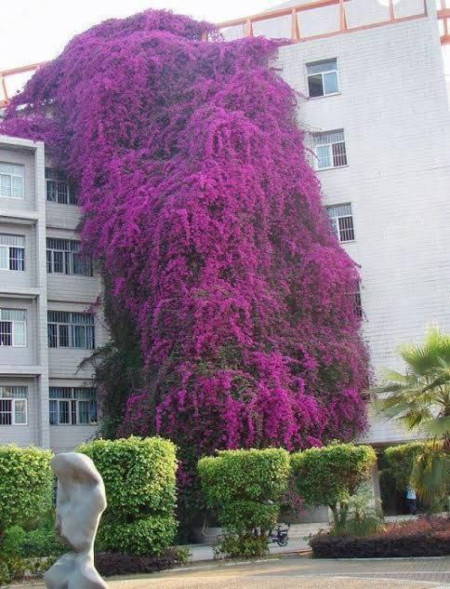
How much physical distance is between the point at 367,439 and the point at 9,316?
12.0m

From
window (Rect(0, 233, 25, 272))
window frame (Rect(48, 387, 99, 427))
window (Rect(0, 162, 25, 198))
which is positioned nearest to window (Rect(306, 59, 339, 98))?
window (Rect(0, 162, 25, 198))

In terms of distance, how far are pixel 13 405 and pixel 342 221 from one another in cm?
1223

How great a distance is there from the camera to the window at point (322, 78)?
31.9 m

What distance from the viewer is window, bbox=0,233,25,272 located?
30.3 metres

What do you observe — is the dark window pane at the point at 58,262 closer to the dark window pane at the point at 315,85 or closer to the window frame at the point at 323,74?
the window frame at the point at 323,74

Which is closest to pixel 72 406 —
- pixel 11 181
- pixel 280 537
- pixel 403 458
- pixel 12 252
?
pixel 12 252

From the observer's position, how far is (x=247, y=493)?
19.3 meters

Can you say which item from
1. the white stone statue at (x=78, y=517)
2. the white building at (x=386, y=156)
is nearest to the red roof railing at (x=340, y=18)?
the white building at (x=386, y=156)

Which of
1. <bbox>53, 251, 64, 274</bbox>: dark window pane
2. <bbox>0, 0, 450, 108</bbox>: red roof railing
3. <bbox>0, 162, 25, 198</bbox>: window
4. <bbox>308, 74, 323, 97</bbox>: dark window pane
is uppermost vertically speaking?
<bbox>0, 0, 450, 108</bbox>: red roof railing

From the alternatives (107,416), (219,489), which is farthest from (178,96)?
(219,489)

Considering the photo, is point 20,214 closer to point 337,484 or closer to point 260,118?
point 260,118

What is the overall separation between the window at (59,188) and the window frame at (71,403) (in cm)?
657

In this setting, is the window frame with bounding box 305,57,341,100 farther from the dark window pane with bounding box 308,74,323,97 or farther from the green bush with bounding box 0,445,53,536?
the green bush with bounding box 0,445,53,536

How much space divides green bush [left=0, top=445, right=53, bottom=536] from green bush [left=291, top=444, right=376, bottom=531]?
565cm
